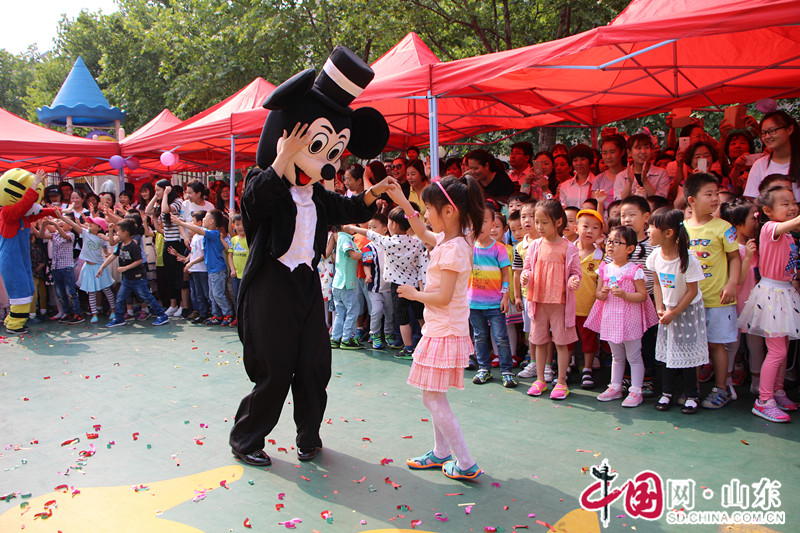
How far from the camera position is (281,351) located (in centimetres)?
338

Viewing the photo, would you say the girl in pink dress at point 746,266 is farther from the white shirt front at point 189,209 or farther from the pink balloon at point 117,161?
the pink balloon at point 117,161

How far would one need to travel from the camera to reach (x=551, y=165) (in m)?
6.80

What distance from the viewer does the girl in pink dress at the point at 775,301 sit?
4004 millimetres

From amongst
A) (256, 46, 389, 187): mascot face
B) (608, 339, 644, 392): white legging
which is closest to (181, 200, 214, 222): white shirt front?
(256, 46, 389, 187): mascot face

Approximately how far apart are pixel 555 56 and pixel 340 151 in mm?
2149

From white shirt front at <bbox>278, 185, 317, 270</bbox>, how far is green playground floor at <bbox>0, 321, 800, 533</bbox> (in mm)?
1205

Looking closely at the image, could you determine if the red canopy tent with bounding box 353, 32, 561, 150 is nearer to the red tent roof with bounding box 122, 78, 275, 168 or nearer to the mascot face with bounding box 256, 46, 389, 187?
the red tent roof with bounding box 122, 78, 275, 168

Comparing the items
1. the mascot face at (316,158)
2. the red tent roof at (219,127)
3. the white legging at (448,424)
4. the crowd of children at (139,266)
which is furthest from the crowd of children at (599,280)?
the red tent roof at (219,127)

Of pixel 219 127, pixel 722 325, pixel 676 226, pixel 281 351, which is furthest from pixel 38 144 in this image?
pixel 722 325

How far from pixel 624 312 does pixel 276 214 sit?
2.70 metres

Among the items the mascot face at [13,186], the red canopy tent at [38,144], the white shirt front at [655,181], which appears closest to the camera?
the white shirt front at [655,181]

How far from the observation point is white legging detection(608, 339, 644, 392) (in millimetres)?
4457

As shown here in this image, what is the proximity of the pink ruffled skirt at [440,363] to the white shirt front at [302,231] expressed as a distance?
0.88 metres

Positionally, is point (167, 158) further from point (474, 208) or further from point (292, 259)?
point (474, 208)
